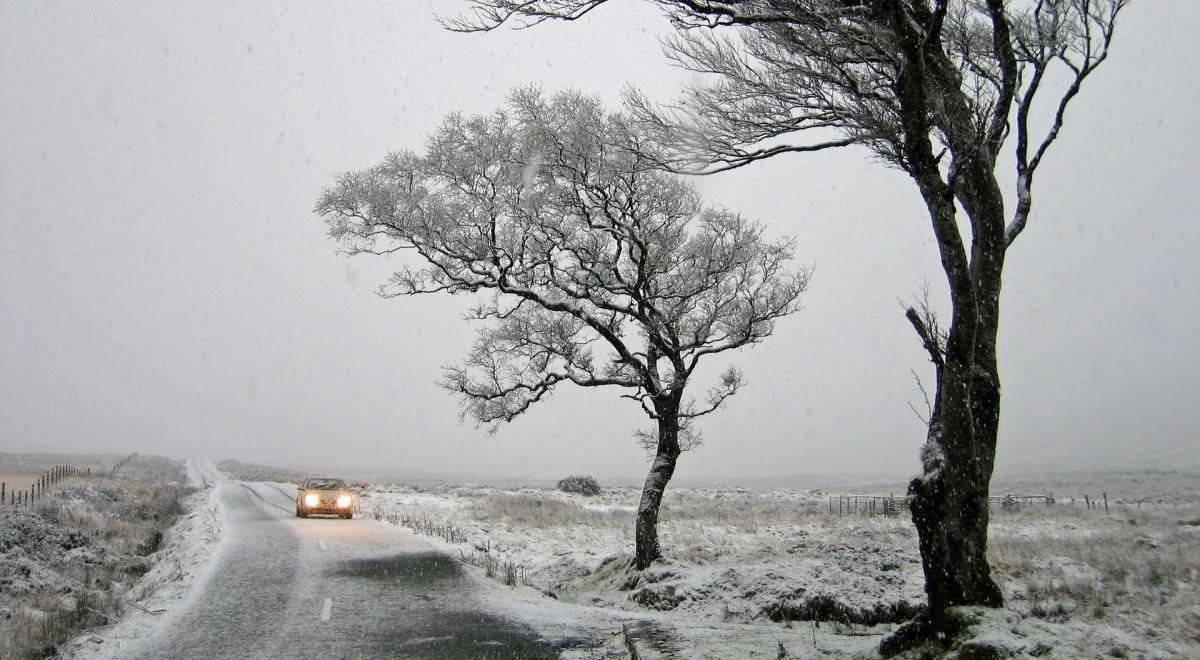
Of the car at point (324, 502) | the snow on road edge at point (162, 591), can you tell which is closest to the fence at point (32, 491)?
the car at point (324, 502)

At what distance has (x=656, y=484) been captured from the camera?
14062 mm

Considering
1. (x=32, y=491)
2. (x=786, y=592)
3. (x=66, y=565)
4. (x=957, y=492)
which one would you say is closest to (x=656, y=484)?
(x=786, y=592)

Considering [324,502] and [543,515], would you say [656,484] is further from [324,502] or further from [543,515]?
[324,502]

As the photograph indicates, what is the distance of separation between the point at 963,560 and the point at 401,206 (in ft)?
36.3

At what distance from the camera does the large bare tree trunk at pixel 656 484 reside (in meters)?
13.6

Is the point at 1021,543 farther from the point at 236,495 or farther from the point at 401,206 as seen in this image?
the point at 236,495

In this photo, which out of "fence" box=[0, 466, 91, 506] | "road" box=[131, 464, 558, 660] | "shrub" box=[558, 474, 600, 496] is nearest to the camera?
"road" box=[131, 464, 558, 660]

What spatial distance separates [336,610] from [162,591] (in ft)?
12.3

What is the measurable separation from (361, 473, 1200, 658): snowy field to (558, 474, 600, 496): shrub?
2354cm

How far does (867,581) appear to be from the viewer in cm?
1170

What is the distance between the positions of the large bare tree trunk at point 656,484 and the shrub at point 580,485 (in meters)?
33.8

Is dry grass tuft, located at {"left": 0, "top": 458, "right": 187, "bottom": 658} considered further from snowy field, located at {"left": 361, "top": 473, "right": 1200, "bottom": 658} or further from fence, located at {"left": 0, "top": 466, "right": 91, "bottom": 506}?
snowy field, located at {"left": 361, "top": 473, "right": 1200, "bottom": 658}

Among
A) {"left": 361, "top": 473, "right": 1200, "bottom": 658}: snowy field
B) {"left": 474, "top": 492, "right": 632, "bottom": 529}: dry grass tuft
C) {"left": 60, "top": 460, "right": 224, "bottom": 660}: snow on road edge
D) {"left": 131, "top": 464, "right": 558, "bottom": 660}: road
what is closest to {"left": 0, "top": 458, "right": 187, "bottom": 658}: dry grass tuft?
{"left": 60, "top": 460, "right": 224, "bottom": 660}: snow on road edge

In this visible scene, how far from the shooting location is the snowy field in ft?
25.8
